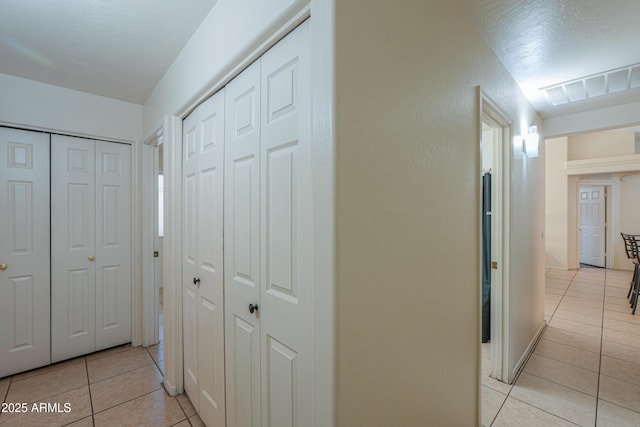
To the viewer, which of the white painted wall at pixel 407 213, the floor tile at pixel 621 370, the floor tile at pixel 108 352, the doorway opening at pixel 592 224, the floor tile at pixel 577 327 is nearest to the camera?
the white painted wall at pixel 407 213

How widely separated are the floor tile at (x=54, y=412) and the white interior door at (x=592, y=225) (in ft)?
31.0

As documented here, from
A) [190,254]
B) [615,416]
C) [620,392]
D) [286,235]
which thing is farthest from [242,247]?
[620,392]

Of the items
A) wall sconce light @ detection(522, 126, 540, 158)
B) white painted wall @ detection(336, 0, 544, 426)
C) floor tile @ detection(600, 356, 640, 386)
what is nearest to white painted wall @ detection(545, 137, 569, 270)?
floor tile @ detection(600, 356, 640, 386)

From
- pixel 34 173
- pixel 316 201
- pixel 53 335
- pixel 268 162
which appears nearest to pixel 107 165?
pixel 34 173

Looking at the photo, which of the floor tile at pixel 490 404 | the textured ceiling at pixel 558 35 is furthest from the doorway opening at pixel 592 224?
the floor tile at pixel 490 404

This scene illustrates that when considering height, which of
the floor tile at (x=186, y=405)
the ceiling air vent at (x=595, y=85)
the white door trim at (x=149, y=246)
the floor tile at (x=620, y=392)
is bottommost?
the floor tile at (x=186, y=405)

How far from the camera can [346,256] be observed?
821mm

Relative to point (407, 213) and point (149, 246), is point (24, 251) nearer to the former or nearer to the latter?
point (149, 246)

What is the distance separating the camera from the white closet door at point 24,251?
2195 mm

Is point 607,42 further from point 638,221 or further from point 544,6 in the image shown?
point 638,221

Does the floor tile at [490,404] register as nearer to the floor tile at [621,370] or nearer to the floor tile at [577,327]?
the floor tile at [621,370]

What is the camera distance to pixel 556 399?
1927 mm

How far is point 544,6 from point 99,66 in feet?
9.90

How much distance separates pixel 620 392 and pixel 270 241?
9.51 ft
